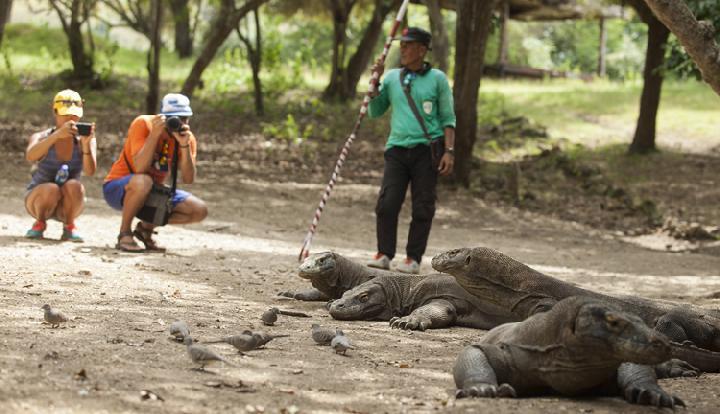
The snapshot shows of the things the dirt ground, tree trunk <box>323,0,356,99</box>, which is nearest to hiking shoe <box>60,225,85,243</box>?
the dirt ground

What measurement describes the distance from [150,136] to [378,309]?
115 inches

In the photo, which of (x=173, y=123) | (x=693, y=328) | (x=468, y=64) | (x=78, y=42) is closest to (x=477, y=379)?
(x=693, y=328)

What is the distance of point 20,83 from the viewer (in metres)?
22.8

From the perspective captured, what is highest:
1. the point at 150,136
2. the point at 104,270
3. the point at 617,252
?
the point at 150,136

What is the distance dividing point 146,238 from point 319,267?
2.71 meters

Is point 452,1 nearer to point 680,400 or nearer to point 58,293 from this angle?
point 58,293

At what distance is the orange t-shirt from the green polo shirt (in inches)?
65.7

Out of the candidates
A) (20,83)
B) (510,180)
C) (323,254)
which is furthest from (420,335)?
(20,83)

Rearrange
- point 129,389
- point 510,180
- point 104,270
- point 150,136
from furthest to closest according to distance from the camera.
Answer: point 510,180
point 150,136
point 104,270
point 129,389

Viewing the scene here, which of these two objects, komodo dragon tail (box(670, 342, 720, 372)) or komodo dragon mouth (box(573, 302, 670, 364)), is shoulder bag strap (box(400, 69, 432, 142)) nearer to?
komodo dragon tail (box(670, 342, 720, 372))

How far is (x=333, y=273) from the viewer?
6984mm

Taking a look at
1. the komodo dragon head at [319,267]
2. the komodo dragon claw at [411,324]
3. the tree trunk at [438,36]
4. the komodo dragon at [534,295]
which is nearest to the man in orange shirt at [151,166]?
the komodo dragon head at [319,267]

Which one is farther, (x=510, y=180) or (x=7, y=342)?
(x=510, y=180)

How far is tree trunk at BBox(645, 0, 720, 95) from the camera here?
6.62 meters
